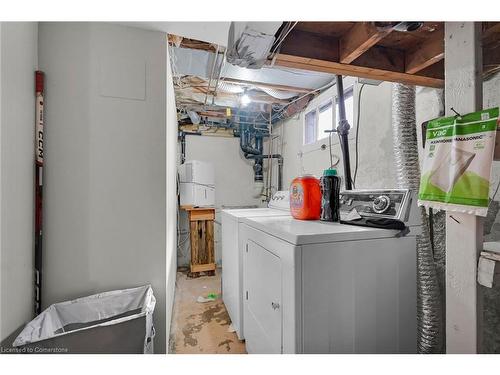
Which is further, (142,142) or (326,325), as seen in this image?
(142,142)

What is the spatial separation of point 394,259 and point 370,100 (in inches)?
59.5

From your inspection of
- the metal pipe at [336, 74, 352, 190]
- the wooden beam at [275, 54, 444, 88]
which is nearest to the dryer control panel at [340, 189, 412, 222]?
the metal pipe at [336, 74, 352, 190]

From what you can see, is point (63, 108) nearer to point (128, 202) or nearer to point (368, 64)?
point (128, 202)

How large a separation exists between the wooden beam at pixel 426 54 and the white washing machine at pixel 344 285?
2.41 feet

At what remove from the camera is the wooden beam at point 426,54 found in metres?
1.15

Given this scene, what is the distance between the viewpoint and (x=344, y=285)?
96 cm

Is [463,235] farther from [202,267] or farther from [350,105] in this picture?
[202,267]

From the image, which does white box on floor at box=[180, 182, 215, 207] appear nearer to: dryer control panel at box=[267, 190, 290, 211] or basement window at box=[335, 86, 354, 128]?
dryer control panel at box=[267, 190, 290, 211]

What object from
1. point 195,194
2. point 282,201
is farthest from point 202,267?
point 282,201

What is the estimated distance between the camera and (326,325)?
0.93 meters

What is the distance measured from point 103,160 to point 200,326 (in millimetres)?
1698

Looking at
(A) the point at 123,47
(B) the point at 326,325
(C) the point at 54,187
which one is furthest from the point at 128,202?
(B) the point at 326,325

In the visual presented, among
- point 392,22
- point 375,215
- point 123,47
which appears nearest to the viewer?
point 392,22

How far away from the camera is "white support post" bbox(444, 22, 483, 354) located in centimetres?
85
